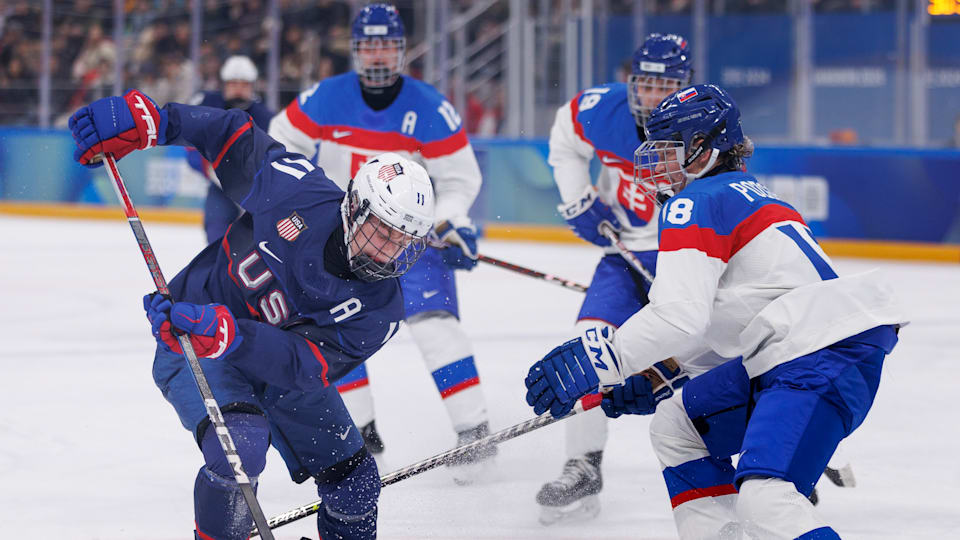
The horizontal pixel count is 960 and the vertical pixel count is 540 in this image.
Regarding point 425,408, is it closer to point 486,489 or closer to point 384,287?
point 486,489

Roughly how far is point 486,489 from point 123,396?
5.27 ft

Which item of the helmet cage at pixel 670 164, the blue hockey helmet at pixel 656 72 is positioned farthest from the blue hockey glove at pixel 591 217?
the helmet cage at pixel 670 164

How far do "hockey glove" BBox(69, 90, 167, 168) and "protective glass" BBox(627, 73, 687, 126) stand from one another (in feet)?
4.51

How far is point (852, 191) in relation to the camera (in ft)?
24.5

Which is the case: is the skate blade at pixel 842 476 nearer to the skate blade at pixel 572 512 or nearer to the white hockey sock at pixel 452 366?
the skate blade at pixel 572 512

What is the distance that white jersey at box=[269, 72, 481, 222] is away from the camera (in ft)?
12.7

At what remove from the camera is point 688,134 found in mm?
2404

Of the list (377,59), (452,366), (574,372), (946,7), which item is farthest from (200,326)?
(946,7)

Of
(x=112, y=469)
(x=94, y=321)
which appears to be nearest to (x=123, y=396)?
(x=112, y=469)

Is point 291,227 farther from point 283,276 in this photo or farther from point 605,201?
point 605,201

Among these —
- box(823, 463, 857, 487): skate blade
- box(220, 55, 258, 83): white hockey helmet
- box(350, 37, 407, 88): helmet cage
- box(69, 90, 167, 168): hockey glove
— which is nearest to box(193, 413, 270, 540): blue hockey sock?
box(69, 90, 167, 168): hockey glove

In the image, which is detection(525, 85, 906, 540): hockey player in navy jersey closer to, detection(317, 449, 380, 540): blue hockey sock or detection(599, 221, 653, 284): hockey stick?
detection(317, 449, 380, 540): blue hockey sock

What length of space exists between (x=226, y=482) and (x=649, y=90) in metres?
1.68

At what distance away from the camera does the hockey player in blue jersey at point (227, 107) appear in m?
5.45
